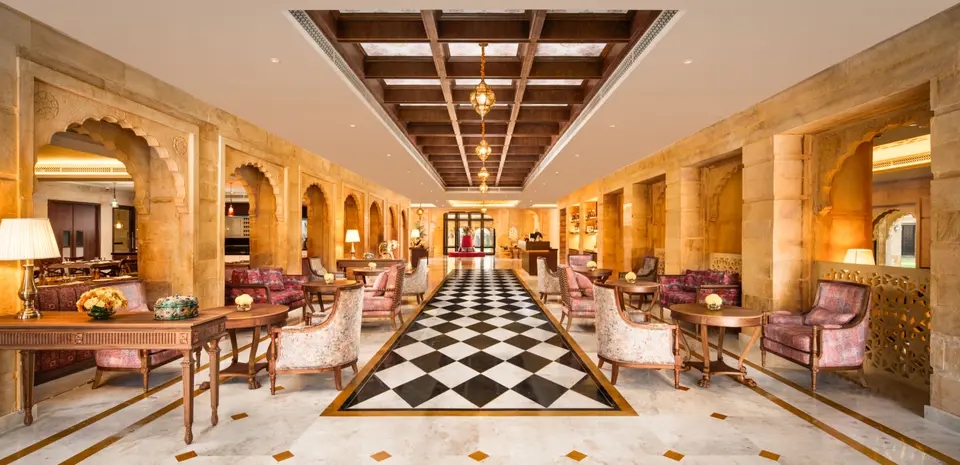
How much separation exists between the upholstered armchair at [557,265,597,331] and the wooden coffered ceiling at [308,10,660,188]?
2.29m

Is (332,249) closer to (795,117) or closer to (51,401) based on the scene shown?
(51,401)

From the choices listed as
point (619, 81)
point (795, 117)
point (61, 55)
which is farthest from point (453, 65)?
point (795, 117)

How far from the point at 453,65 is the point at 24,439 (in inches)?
179

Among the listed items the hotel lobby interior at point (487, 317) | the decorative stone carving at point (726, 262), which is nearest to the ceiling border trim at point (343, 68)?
the hotel lobby interior at point (487, 317)

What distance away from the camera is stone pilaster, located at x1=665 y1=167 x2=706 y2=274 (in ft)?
23.5

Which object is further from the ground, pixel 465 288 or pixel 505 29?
pixel 505 29

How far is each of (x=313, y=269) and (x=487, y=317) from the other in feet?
12.9

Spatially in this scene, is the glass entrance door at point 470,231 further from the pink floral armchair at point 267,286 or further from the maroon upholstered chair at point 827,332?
the maroon upholstered chair at point 827,332

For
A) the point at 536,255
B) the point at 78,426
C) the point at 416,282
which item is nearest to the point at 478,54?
the point at 78,426

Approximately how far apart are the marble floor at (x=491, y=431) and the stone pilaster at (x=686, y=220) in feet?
12.3

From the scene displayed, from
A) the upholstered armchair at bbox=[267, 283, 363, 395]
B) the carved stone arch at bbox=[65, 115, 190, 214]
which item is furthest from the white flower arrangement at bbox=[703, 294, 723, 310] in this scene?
the carved stone arch at bbox=[65, 115, 190, 214]

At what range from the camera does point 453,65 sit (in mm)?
4328

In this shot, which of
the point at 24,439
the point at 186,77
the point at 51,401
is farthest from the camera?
the point at 186,77

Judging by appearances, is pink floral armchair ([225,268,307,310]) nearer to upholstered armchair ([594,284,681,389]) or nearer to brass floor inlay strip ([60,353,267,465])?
brass floor inlay strip ([60,353,267,465])
